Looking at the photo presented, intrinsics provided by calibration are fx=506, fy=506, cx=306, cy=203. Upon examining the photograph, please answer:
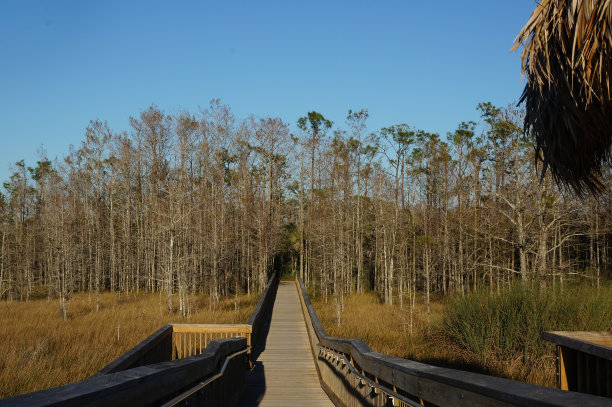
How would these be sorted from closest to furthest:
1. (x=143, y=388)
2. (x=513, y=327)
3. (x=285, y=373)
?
1. (x=143, y=388)
2. (x=513, y=327)
3. (x=285, y=373)

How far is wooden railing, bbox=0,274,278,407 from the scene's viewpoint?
2.22m

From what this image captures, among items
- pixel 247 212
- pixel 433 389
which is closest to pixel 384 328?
pixel 433 389

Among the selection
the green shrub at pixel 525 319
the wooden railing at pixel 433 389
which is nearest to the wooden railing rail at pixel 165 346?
the wooden railing at pixel 433 389

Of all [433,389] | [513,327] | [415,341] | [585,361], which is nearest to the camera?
[433,389]

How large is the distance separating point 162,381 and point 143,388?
48 centimetres

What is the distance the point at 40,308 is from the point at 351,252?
20799 millimetres

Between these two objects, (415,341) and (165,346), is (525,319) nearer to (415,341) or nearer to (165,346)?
(415,341)

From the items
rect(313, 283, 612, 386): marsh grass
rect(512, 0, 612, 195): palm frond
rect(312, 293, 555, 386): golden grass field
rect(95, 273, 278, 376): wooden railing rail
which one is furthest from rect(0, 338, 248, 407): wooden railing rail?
rect(313, 283, 612, 386): marsh grass

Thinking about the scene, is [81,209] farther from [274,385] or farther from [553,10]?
[553,10]

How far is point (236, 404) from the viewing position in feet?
25.6

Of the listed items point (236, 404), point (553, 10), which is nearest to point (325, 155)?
point (236, 404)

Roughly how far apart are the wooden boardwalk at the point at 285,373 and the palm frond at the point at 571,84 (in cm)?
488

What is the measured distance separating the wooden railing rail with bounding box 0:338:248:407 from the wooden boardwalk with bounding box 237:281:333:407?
163 centimetres

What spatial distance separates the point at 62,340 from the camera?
1424cm
